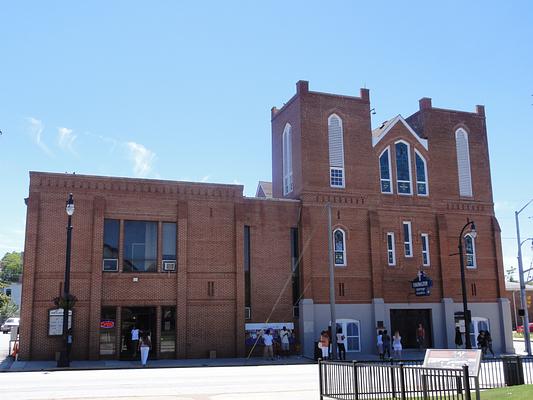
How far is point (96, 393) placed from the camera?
1716 centimetres

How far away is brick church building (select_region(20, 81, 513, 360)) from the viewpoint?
30.3 meters

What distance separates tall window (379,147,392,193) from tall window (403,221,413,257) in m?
2.34

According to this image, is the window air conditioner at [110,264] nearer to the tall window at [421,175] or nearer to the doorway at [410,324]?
the doorway at [410,324]

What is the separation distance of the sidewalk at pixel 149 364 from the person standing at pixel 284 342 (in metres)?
0.68

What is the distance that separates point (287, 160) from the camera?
38281mm

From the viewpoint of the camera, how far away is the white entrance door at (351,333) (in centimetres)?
3466

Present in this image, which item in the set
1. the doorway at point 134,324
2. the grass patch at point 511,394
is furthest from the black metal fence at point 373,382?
the doorway at point 134,324

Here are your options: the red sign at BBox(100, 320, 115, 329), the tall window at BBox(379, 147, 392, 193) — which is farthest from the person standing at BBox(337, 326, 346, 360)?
the red sign at BBox(100, 320, 115, 329)

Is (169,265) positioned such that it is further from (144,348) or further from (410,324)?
(410,324)

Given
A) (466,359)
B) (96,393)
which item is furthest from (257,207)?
(466,359)

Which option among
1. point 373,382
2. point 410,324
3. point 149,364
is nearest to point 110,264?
point 149,364

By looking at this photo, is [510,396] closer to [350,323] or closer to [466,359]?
[466,359]

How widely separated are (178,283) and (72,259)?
5.41 metres

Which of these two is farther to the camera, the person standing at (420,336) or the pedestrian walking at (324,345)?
the person standing at (420,336)
